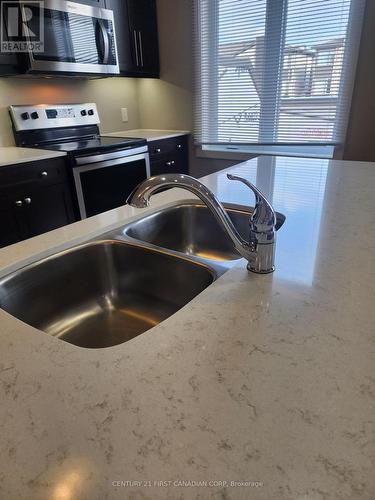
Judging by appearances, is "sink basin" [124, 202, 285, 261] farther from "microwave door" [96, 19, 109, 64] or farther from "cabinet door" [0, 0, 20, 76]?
"microwave door" [96, 19, 109, 64]

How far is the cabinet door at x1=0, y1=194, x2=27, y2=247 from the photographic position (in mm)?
1930

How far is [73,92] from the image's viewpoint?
9.29 ft

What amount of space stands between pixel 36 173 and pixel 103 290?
1.42 meters

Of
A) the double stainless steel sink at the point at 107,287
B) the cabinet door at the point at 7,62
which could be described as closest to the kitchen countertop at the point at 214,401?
the double stainless steel sink at the point at 107,287

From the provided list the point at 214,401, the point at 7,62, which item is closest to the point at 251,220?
the point at 214,401

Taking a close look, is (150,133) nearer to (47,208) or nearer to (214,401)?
(47,208)

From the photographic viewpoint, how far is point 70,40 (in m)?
2.30

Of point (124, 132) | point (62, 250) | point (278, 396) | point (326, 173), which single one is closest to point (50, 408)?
point (278, 396)

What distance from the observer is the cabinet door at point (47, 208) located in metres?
2.07

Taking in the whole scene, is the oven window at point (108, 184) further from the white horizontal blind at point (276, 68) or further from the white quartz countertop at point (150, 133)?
the white horizontal blind at point (276, 68)

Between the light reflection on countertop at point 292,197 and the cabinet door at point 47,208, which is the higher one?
the light reflection on countertop at point 292,197

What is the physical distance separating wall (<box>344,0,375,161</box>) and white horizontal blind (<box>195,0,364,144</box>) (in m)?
0.06

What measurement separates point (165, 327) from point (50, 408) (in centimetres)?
22

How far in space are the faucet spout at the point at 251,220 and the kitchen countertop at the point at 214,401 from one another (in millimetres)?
42
